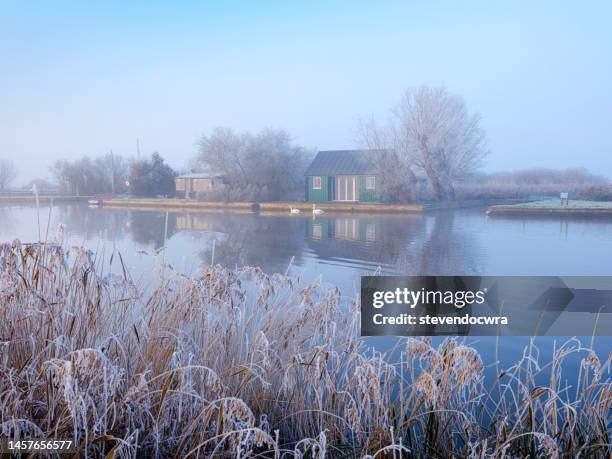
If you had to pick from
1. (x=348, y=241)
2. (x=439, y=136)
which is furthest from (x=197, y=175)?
(x=439, y=136)

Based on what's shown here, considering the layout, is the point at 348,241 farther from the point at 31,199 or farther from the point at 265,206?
the point at 31,199

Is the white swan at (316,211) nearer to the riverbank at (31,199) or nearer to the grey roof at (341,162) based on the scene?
the grey roof at (341,162)

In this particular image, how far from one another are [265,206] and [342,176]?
567 millimetres

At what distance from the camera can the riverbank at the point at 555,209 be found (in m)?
3.76

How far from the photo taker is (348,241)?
3.67 meters

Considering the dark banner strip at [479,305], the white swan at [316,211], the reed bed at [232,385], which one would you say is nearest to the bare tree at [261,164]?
the white swan at [316,211]

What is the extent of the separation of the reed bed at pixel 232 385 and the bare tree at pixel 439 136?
1219 mm

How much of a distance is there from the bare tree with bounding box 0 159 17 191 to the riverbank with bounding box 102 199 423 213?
0.79 m

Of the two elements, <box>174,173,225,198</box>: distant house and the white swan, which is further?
<box>174,173,225,198</box>: distant house

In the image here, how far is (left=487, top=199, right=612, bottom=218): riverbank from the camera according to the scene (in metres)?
3.76

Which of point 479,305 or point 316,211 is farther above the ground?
point 316,211

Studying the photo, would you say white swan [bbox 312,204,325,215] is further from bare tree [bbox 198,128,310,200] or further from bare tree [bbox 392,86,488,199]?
bare tree [bbox 392,86,488,199]

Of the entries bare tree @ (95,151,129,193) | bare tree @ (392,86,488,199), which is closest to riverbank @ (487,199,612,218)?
bare tree @ (392,86,488,199)

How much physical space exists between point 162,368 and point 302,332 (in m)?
0.68
